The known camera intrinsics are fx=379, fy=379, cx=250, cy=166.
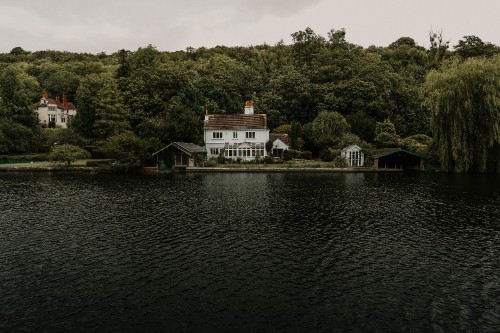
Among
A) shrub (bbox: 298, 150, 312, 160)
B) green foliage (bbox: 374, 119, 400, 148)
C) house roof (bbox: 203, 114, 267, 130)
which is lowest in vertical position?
shrub (bbox: 298, 150, 312, 160)

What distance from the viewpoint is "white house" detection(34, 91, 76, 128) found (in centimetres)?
11650

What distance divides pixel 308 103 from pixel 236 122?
84.8 feet

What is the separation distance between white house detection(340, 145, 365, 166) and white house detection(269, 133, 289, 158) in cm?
1208

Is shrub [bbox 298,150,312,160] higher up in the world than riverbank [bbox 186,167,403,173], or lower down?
higher up

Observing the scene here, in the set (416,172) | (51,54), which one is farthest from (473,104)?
(51,54)

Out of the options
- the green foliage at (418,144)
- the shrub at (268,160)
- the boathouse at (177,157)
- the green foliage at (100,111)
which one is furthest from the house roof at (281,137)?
the green foliage at (100,111)

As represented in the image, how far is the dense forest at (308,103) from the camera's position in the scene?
59.8 meters

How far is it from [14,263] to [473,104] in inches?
2493

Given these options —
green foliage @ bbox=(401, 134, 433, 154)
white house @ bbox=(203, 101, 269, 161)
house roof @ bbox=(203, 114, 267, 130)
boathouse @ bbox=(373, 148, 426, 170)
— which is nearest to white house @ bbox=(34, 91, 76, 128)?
house roof @ bbox=(203, 114, 267, 130)

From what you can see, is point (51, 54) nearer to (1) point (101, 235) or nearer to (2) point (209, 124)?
(2) point (209, 124)

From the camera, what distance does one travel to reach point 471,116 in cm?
5869

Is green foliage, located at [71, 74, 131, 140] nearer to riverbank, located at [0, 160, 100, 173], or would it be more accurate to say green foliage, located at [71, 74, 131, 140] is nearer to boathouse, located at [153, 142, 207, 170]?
riverbank, located at [0, 160, 100, 173]

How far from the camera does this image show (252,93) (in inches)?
4126

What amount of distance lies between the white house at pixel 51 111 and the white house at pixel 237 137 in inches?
2378
